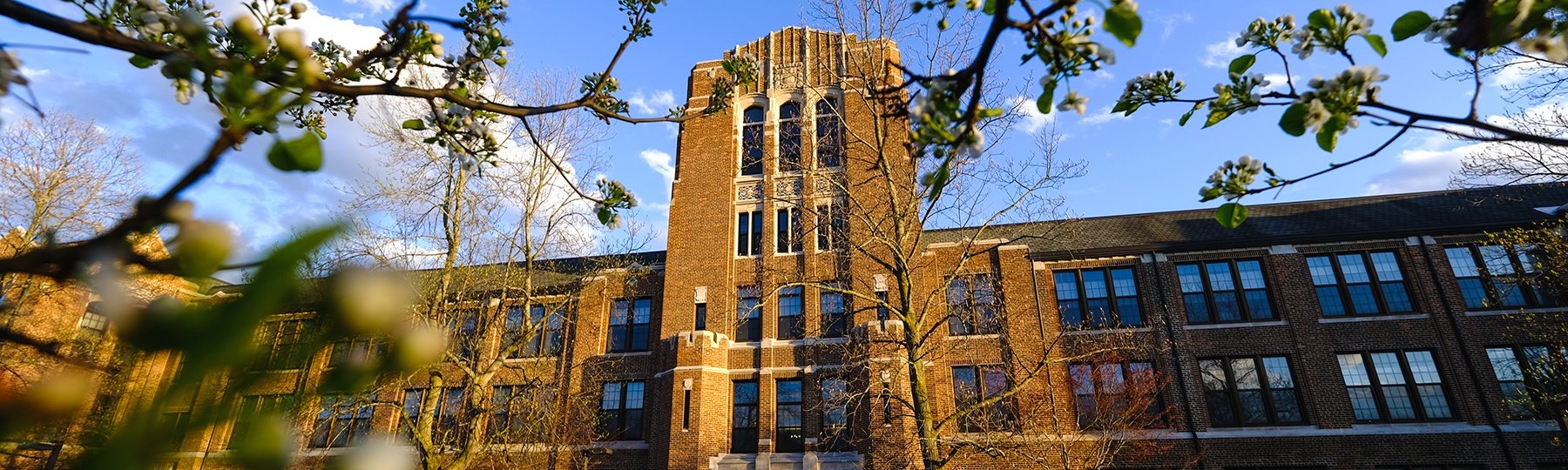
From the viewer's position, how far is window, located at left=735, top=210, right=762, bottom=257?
2267 cm

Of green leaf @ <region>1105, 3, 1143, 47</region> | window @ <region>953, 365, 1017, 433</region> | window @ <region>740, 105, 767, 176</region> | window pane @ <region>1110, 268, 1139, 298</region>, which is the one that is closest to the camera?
green leaf @ <region>1105, 3, 1143, 47</region>

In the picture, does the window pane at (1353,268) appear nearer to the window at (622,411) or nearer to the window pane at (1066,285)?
the window pane at (1066,285)

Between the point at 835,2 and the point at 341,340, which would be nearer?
the point at 341,340

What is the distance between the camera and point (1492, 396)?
17.9m

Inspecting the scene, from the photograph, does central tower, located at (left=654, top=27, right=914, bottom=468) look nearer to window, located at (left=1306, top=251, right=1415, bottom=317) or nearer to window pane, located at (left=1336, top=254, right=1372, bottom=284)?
window, located at (left=1306, top=251, right=1415, bottom=317)

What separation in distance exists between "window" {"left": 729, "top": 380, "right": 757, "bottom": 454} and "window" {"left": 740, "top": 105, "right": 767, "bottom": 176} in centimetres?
693

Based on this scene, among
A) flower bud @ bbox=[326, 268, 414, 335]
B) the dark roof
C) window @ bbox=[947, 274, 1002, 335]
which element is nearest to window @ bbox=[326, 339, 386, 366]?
flower bud @ bbox=[326, 268, 414, 335]

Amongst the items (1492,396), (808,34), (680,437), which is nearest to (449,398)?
(680,437)

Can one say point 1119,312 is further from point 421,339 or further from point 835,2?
point 421,339

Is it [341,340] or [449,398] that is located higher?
[449,398]

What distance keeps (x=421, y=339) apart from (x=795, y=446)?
63.1 feet

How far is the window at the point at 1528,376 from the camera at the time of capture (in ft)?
53.0

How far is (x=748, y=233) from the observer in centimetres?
2283

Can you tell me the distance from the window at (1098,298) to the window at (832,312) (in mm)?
6160
